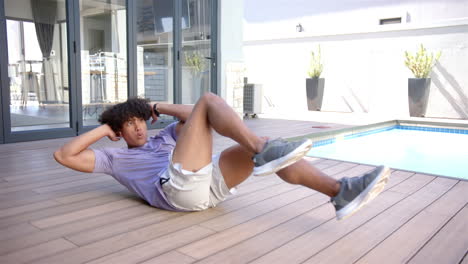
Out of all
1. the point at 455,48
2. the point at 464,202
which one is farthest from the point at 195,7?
the point at 455,48

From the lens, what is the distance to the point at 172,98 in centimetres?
628

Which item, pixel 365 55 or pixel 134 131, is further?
pixel 365 55

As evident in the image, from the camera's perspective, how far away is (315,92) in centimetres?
1034

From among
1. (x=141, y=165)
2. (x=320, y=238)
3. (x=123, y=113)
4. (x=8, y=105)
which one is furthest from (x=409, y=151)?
(x=8, y=105)

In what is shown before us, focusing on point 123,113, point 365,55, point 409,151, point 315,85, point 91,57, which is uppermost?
point 365,55

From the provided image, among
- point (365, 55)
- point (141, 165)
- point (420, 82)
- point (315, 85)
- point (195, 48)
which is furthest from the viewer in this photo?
point (315, 85)

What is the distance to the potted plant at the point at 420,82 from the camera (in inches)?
336

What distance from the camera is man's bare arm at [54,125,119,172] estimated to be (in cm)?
208

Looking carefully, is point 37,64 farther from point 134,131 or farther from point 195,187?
point 195,187

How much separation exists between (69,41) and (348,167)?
3653 mm

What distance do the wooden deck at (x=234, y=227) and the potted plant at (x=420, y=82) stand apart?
6168mm

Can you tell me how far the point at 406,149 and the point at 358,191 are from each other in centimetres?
475

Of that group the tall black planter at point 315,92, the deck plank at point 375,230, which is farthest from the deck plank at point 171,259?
the tall black planter at point 315,92

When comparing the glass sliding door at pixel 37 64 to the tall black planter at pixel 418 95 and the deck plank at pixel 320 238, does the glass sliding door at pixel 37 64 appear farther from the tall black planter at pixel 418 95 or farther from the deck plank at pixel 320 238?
the tall black planter at pixel 418 95
